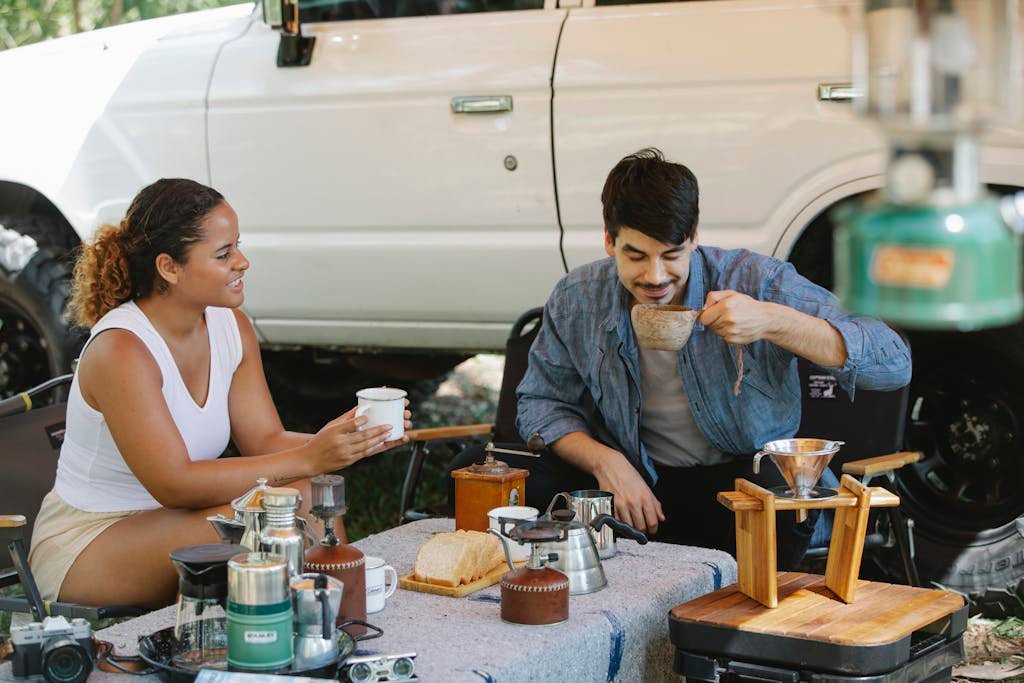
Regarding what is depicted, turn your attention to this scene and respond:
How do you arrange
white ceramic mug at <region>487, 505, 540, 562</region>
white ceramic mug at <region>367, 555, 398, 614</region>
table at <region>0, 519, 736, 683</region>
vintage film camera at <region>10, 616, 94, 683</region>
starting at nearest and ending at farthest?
1. vintage film camera at <region>10, 616, 94, 683</region>
2. table at <region>0, 519, 736, 683</region>
3. white ceramic mug at <region>367, 555, 398, 614</region>
4. white ceramic mug at <region>487, 505, 540, 562</region>

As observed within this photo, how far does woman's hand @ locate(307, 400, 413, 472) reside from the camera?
3145 mm

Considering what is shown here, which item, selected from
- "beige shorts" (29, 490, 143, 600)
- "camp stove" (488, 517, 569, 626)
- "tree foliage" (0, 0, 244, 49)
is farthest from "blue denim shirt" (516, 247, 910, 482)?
"tree foliage" (0, 0, 244, 49)

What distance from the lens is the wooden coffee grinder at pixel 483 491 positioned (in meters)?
3.21

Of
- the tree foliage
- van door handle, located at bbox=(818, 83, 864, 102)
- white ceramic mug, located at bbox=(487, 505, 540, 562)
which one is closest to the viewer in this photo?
white ceramic mug, located at bbox=(487, 505, 540, 562)

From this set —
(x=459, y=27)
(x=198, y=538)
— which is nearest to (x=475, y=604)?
(x=198, y=538)

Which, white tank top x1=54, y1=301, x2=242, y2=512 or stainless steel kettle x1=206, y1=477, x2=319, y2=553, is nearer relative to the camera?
stainless steel kettle x1=206, y1=477, x2=319, y2=553

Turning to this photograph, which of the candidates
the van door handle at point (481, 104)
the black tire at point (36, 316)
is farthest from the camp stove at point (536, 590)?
the black tire at point (36, 316)

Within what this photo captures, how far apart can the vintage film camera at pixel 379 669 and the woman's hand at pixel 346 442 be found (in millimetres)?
869

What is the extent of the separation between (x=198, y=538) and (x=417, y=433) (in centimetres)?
94

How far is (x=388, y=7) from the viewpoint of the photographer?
474 centimetres

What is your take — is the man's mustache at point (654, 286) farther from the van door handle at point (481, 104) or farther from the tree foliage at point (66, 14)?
the tree foliage at point (66, 14)

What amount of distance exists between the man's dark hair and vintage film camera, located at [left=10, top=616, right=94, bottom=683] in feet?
5.55

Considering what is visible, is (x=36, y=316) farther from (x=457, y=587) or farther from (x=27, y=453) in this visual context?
(x=457, y=587)

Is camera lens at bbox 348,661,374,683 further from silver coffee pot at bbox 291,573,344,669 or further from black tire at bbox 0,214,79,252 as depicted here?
black tire at bbox 0,214,79,252
